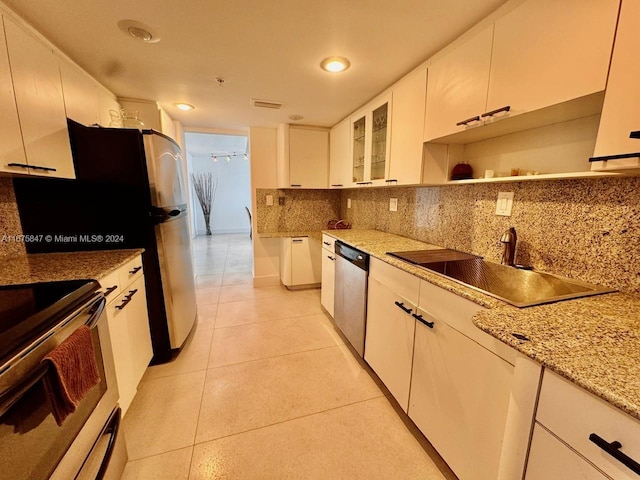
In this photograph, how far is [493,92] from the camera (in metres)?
1.19

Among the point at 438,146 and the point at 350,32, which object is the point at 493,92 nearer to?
the point at 438,146

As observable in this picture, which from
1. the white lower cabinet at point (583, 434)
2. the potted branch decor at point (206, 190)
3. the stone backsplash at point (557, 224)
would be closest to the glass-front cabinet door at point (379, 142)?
the stone backsplash at point (557, 224)

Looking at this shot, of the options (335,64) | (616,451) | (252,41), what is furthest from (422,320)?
(252,41)

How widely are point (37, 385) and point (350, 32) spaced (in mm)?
1911

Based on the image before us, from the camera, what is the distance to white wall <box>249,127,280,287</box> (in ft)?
A: 11.1

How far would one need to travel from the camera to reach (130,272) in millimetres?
1604

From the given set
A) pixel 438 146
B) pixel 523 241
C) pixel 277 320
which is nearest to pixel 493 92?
pixel 438 146

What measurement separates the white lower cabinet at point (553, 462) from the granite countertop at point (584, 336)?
176 millimetres

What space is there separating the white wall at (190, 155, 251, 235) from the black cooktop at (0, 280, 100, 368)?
22.1 feet

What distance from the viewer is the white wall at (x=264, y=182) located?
3.37 metres

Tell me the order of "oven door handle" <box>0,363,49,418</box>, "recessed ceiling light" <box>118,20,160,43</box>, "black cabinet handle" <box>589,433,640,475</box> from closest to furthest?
"black cabinet handle" <box>589,433,640,475</box> < "oven door handle" <box>0,363,49,418</box> < "recessed ceiling light" <box>118,20,160,43</box>

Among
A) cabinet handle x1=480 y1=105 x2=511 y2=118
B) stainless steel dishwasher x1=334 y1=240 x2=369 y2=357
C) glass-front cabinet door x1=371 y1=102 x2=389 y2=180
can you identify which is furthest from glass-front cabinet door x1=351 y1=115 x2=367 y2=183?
cabinet handle x1=480 y1=105 x2=511 y2=118

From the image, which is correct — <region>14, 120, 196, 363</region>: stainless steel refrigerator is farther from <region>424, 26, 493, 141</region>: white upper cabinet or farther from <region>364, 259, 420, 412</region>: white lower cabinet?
<region>424, 26, 493, 141</region>: white upper cabinet

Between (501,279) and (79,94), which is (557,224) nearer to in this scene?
(501,279)
